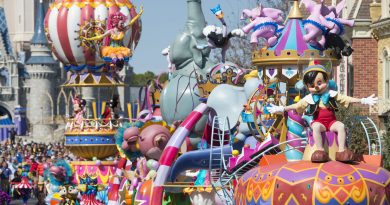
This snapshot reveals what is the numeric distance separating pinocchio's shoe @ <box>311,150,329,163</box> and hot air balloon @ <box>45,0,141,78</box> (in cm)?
1736

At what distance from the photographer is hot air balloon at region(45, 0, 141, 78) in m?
27.8

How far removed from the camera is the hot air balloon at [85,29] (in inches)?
1094

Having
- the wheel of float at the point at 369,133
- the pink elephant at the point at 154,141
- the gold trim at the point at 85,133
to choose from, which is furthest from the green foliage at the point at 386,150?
the gold trim at the point at 85,133

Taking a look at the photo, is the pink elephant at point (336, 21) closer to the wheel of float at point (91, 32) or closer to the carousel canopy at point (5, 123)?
the wheel of float at point (91, 32)

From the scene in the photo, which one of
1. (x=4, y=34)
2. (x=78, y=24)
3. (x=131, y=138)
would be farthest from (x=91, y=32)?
(x=4, y=34)

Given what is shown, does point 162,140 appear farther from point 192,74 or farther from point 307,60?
point 307,60

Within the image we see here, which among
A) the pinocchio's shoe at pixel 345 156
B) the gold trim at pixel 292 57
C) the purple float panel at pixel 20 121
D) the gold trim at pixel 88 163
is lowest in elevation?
the purple float panel at pixel 20 121

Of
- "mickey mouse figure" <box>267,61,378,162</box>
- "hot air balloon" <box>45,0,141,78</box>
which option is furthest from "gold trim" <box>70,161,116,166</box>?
"mickey mouse figure" <box>267,61,378,162</box>

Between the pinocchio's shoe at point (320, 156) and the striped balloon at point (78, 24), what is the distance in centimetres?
1772

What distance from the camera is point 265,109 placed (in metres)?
12.9

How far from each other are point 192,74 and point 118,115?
8646mm

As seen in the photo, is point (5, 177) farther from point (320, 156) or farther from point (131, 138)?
point (320, 156)

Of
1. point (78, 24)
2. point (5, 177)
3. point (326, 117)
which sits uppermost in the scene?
point (78, 24)

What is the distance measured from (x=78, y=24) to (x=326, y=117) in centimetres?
1844
